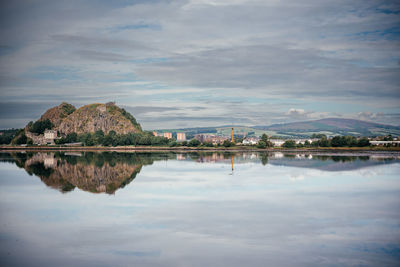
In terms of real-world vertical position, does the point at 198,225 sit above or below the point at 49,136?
below

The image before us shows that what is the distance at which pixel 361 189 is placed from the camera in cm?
2491

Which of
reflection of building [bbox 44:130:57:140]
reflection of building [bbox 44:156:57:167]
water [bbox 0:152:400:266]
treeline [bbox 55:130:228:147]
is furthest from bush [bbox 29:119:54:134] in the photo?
water [bbox 0:152:400:266]

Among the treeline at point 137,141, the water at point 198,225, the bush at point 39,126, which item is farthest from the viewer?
the bush at point 39,126

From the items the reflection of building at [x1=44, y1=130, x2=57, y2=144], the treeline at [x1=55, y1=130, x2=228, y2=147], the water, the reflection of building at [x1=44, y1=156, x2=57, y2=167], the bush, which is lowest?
the water

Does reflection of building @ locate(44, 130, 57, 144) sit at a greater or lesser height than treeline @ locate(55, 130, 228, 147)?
greater

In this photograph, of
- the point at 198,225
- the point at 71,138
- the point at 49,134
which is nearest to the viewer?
the point at 198,225

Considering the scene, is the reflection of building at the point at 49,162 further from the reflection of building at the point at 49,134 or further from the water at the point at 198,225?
the reflection of building at the point at 49,134

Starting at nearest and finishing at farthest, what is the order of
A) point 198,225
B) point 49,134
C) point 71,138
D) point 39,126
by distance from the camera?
point 198,225 < point 71,138 < point 49,134 < point 39,126

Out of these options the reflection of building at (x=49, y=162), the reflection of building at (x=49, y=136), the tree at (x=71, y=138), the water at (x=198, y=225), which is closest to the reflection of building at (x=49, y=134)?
the reflection of building at (x=49, y=136)

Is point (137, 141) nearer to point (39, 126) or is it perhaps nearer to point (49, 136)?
point (49, 136)

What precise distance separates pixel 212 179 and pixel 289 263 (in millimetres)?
19976

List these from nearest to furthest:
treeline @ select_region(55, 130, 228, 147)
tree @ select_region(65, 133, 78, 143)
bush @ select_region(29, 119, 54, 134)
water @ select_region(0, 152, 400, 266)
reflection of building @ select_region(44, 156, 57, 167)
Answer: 1. water @ select_region(0, 152, 400, 266)
2. reflection of building @ select_region(44, 156, 57, 167)
3. treeline @ select_region(55, 130, 228, 147)
4. tree @ select_region(65, 133, 78, 143)
5. bush @ select_region(29, 119, 54, 134)

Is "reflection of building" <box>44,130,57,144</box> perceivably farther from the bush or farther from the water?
the water

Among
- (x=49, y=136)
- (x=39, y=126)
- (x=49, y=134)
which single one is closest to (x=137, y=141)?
(x=49, y=136)
